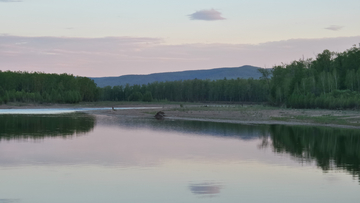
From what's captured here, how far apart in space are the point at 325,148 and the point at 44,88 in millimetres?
120235

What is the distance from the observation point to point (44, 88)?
131 metres

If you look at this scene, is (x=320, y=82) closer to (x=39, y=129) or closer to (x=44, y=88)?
(x=39, y=129)

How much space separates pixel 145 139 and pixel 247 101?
115289mm

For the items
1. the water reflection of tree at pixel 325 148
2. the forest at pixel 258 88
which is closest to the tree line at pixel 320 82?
the forest at pixel 258 88

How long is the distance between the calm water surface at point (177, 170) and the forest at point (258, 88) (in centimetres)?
4387

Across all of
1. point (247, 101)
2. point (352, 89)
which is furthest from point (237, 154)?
point (247, 101)

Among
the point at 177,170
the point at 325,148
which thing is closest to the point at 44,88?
the point at 325,148

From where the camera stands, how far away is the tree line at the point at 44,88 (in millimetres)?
113188

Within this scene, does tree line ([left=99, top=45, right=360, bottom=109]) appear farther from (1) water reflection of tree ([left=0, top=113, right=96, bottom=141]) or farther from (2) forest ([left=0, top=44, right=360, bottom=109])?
(1) water reflection of tree ([left=0, top=113, right=96, bottom=141])

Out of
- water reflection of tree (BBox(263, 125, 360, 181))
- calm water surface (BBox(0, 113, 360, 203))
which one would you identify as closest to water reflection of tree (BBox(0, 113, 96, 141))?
calm water surface (BBox(0, 113, 360, 203))

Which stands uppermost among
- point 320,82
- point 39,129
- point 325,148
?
point 320,82

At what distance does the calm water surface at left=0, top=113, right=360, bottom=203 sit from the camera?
12.3 metres

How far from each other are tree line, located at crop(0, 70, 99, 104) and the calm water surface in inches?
3617

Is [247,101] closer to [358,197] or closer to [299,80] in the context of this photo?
[299,80]
